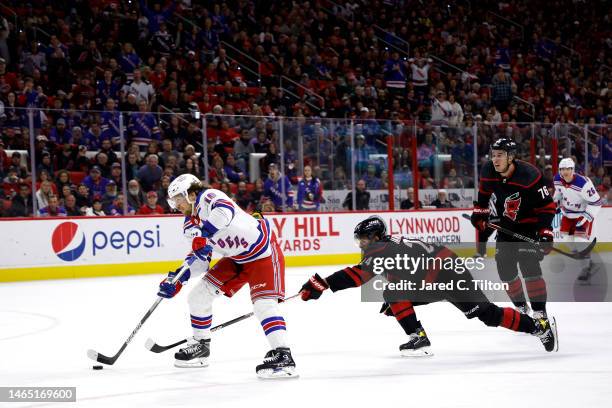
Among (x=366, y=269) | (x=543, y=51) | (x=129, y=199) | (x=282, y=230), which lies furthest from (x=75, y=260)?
(x=543, y=51)

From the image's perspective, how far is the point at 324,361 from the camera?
585 centimetres

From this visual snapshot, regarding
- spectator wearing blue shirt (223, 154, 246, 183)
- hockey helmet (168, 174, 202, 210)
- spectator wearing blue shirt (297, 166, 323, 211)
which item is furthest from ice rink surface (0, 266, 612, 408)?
spectator wearing blue shirt (297, 166, 323, 211)

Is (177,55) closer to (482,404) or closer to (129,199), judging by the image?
(129,199)

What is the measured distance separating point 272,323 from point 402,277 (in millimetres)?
928

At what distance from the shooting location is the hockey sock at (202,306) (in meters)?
5.72

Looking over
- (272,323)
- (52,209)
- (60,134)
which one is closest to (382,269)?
(272,323)

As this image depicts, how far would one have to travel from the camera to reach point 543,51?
23438mm

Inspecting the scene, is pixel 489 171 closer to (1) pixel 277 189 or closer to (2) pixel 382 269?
(2) pixel 382 269

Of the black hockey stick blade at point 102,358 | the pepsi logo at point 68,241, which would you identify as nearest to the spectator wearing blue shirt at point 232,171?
the pepsi logo at point 68,241

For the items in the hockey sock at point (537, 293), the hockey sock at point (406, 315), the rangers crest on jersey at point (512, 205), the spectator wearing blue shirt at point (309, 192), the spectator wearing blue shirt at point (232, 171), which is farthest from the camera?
the spectator wearing blue shirt at point (309, 192)

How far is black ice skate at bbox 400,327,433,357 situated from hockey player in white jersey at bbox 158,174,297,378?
3.03 ft

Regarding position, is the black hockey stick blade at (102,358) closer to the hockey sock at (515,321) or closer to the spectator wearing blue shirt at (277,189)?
the hockey sock at (515,321)

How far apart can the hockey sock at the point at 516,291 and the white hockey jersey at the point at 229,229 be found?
224cm

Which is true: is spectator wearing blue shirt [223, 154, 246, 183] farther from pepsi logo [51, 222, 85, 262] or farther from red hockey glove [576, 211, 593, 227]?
red hockey glove [576, 211, 593, 227]
